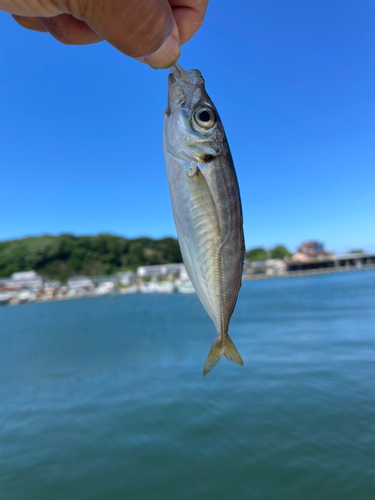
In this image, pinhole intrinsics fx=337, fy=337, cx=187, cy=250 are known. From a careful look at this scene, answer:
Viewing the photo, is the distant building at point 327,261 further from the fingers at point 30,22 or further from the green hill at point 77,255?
the fingers at point 30,22

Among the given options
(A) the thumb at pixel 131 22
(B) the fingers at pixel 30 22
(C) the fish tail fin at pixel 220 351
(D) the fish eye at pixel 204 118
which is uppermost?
(B) the fingers at pixel 30 22

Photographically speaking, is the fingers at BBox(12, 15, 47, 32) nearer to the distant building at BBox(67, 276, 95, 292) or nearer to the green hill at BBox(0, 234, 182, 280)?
the distant building at BBox(67, 276, 95, 292)

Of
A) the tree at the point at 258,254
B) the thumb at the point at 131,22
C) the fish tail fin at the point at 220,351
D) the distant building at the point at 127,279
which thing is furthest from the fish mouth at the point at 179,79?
the tree at the point at 258,254

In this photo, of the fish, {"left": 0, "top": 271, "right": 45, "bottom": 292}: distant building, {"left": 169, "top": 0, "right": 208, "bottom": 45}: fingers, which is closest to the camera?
{"left": 169, "top": 0, "right": 208, "bottom": 45}: fingers

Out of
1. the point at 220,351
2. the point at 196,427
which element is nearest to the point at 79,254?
the point at 196,427

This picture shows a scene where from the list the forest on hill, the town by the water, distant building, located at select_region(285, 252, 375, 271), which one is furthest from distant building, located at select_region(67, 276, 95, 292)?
distant building, located at select_region(285, 252, 375, 271)

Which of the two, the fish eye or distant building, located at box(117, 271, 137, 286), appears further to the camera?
distant building, located at box(117, 271, 137, 286)

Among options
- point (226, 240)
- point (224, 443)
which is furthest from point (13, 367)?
point (226, 240)

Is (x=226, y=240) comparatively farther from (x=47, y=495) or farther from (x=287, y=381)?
(x=287, y=381)
